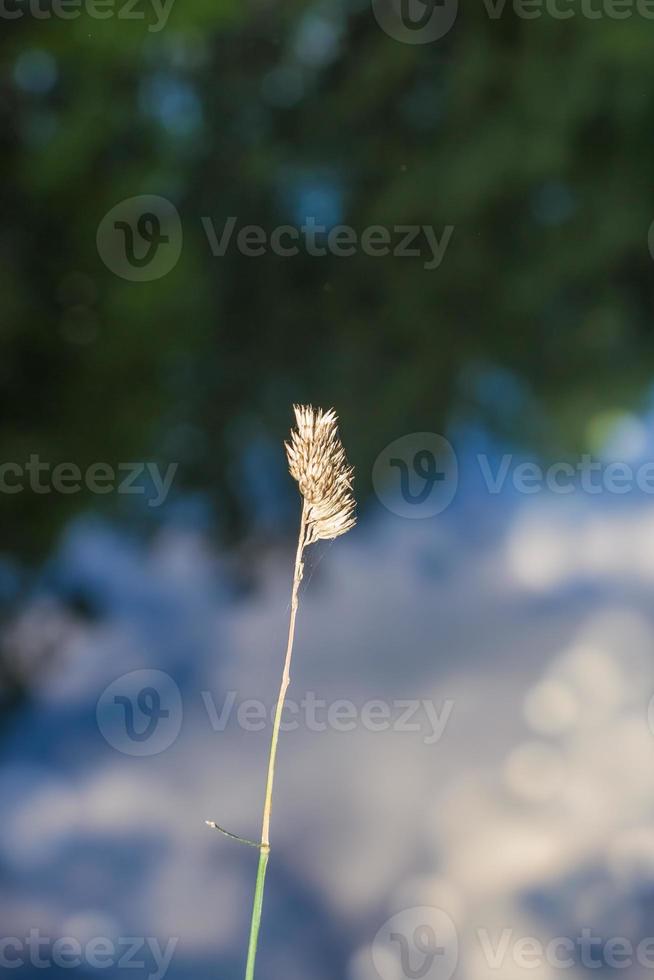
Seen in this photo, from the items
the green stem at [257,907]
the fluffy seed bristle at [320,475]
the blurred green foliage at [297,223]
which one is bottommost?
the green stem at [257,907]

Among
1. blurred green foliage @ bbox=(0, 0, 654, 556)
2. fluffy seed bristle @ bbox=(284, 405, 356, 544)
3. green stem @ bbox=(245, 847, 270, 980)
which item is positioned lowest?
green stem @ bbox=(245, 847, 270, 980)

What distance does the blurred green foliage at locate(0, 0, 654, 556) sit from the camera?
2.20 meters

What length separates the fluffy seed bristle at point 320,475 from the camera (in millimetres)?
643

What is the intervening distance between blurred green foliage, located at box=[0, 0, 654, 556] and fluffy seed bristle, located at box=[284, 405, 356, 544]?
147 centimetres

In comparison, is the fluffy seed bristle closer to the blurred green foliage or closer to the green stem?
the green stem

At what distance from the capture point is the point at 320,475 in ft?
2.11

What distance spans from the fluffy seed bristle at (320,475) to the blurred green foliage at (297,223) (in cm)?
147

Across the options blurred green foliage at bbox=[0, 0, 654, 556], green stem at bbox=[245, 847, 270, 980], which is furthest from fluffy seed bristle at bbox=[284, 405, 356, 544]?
blurred green foliage at bbox=[0, 0, 654, 556]

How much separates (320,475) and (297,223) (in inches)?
65.1

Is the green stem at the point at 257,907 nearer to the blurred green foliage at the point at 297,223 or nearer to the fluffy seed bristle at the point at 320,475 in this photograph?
the fluffy seed bristle at the point at 320,475

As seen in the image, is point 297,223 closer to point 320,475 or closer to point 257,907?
point 320,475

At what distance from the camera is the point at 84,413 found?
2.30m

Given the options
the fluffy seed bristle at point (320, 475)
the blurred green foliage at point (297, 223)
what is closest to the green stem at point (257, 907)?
the fluffy seed bristle at point (320, 475)

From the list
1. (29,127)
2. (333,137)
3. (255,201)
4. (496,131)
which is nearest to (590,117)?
(496,131)
